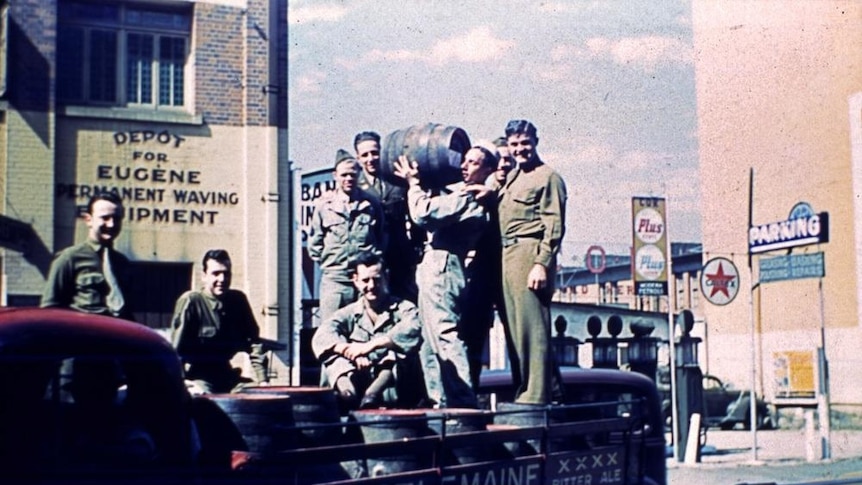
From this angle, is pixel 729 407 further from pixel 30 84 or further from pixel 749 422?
pixel 30 84

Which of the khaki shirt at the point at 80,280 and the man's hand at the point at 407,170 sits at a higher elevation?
the man's hand at the point at 407,170

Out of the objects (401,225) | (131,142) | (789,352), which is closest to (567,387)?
(401,225)

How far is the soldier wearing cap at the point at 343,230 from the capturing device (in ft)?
17.9

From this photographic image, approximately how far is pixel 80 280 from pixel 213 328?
0.83 m

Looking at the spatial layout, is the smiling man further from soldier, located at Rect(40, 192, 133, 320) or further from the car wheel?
the car wheel

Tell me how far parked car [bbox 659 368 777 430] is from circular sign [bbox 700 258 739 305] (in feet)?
13.6

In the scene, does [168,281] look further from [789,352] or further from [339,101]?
[789,352]

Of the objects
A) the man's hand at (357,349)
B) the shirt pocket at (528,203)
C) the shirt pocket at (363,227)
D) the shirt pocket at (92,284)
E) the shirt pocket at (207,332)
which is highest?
the shirt pocket at (528,203)

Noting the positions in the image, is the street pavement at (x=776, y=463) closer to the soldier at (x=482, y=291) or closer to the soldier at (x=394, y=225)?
the soldier at (x=482, y=291)

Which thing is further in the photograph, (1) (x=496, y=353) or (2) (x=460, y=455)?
(1) (x=496, y=353)

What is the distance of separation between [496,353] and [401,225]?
98cm

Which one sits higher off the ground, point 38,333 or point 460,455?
point 38,333

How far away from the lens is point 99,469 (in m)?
3.18

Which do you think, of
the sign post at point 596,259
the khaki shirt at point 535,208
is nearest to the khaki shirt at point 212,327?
the khaki shirt at point 535,208
